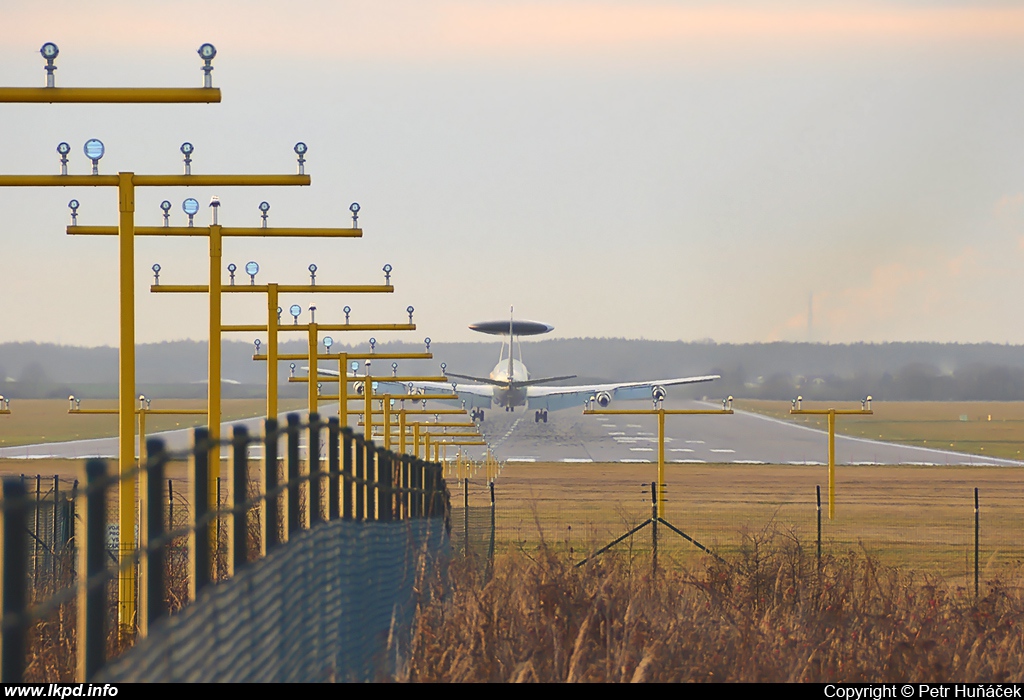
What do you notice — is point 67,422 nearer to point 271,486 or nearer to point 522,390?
point 522,390

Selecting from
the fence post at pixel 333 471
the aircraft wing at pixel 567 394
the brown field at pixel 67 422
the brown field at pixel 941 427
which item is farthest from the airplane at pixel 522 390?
the fence post at pixel 333 471

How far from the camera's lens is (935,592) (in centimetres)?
1399

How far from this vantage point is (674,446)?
8512 centimetres

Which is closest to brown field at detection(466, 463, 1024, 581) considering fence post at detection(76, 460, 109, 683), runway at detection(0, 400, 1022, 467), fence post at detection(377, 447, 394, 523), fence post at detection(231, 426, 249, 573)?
fence post at detection(377, 447, 394, 523)

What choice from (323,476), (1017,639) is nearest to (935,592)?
(1017,639)

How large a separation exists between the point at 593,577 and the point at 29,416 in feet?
413

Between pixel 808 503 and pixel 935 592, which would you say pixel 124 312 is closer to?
pixel 935 592

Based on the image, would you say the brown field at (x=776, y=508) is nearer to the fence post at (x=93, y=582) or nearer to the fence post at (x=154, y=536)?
the fence post at (x=154, y=536)

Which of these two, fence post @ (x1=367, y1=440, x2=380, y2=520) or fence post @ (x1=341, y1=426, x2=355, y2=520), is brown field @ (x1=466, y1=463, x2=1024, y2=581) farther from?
fence post @ (x1=341, y1=426, x2=355, y2=520)

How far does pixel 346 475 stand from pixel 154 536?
12.6 ft

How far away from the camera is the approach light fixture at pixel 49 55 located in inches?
460

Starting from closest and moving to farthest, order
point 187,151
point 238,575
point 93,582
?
point 93,582 → point 238,575 → point 187,151

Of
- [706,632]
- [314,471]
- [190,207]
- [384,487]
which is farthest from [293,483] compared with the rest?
[190,207]

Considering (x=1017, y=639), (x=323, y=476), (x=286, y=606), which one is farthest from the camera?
(x=1017, y=639)
